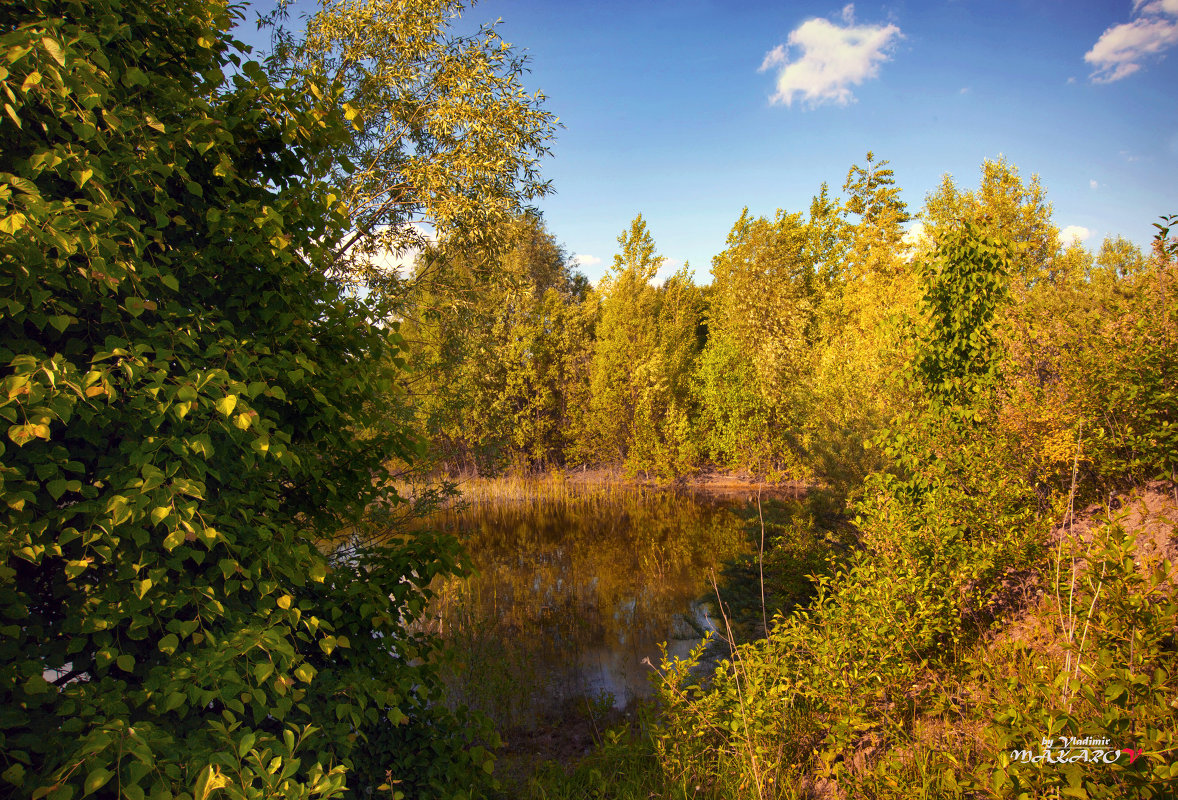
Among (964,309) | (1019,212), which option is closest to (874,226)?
(1019,212)

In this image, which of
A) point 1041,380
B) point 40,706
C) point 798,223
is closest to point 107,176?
point 40,706

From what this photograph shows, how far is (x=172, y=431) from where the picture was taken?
2367mm

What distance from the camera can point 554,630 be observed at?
9.79 meters

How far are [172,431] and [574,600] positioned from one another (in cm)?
988

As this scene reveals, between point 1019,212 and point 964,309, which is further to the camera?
point 1019,212

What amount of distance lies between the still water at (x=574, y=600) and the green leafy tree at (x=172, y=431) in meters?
1.33

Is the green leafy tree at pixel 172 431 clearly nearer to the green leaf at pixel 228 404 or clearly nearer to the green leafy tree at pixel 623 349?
the green leaf at pixel 228 404

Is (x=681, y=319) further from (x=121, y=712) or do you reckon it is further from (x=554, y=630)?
(x=121, y=712)

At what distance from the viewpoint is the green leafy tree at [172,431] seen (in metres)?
1.97

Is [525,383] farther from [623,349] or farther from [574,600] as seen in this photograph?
[574,600]

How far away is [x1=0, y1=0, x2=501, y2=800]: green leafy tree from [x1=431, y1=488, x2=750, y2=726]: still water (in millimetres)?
1332

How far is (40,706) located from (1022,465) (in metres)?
8.03

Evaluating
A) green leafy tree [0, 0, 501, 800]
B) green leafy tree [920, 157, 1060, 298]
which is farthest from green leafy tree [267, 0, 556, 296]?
green leafy tree [920, 157, 1060, 298]

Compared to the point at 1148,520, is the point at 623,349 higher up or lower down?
higher up
